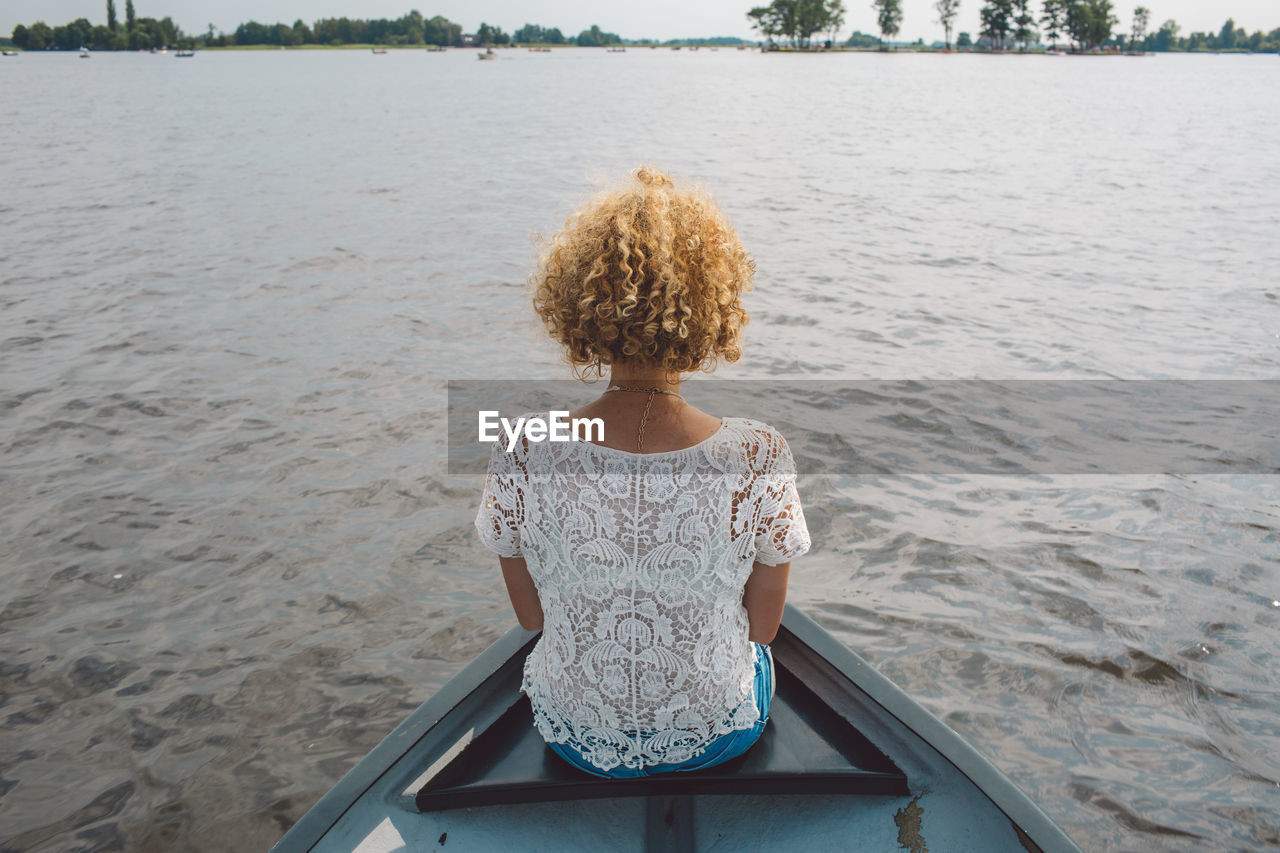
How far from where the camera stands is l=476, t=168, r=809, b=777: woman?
1836mm

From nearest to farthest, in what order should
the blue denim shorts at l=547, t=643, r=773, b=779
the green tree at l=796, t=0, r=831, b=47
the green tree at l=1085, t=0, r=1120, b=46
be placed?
the blue denim shorts at l=547, t=643, r=773, b=779
the green tree at l=1085, t=0, r=1120, b=46
the green tree at l=796, t=0, r=831, b=47

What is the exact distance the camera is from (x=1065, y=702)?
13.8ft

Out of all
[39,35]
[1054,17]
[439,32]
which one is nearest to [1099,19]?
[1054,17]

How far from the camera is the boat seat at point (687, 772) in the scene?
7.52 feet

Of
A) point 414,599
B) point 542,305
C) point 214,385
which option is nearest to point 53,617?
point 414,599

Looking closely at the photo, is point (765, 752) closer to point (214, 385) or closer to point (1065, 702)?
point (1065, 702)

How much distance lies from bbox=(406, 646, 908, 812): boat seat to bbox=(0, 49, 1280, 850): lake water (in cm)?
119

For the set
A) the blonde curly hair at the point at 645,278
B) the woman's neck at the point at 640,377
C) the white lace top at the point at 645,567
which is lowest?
the white lace top at the point at 645,567

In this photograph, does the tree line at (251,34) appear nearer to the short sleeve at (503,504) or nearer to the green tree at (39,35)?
the green tree at (39,35)

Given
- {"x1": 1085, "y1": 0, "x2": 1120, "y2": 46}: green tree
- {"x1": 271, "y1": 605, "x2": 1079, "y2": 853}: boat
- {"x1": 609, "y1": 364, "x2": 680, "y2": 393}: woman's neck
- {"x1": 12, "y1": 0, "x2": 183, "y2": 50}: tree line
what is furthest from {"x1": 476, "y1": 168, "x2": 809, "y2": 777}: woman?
{"x1": 12, "y1": 0, "x2": 183, "y2": 50}: tree line

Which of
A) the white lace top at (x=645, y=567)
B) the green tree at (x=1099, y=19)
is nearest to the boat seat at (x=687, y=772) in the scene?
the white lace top at (x=645, y=567)

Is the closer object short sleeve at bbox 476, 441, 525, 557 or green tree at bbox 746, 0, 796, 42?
short sleeve at bbox 476, 441, 525, 557

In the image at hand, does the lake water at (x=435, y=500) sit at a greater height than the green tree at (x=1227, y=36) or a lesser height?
lesser

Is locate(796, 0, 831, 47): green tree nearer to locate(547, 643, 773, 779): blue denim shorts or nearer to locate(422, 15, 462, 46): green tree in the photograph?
locate(422, 15, 462, 46): green tree
